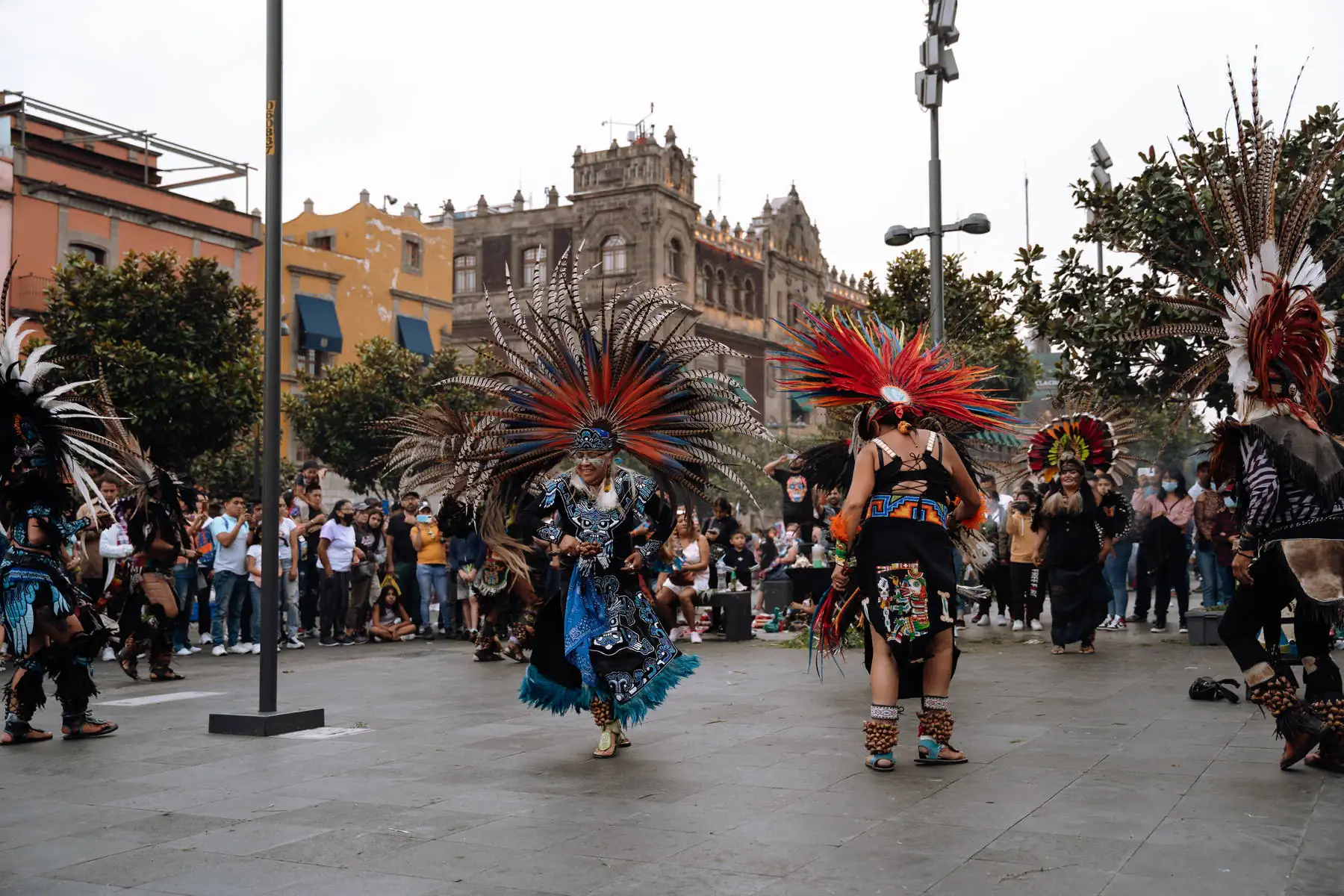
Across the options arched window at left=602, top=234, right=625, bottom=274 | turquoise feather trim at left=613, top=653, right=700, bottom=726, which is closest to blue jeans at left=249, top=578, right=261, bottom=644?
turquoise feather trim at left=613, top=653, right=700, bottom=726

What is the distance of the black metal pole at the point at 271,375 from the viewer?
8.37 metres

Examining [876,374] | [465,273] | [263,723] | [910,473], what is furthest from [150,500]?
[465,273]

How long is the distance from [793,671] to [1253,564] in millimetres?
5441

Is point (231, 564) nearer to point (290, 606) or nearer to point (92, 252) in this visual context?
point (290, 606)

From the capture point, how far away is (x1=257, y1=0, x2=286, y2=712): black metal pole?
8.37 metres

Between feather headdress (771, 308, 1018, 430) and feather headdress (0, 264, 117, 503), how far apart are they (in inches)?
169

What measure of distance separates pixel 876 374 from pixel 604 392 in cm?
176

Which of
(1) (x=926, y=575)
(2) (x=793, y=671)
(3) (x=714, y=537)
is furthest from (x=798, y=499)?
(1) (x=926, y=575)

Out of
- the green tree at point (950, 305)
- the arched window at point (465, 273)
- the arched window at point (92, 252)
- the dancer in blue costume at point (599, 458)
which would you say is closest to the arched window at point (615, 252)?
the arched window at point (465, 273)

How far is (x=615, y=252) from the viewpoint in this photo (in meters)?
57.8

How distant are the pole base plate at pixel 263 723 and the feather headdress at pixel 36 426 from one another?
5.20 feet

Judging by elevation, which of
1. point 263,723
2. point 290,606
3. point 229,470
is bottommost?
point 263,723

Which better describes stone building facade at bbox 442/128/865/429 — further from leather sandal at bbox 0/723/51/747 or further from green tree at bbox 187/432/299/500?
leather sandal at bbox 0/723/51/747

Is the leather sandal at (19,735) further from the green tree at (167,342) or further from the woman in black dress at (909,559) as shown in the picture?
the green tree at (167,342)
